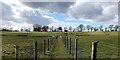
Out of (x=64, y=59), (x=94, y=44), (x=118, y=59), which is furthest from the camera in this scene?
(x=118, y=59)

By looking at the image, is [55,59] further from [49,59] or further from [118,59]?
[118,59]

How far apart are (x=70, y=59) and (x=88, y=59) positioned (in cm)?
133

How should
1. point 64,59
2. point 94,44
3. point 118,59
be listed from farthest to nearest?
point 118,59, point 64,59, point 94,44

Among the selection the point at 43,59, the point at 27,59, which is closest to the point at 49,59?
the point at 43,59

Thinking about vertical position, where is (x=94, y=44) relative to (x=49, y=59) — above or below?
above

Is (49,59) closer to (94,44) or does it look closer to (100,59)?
(100,59)

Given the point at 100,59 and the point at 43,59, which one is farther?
the point at 100,59

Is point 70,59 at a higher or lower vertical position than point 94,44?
lower

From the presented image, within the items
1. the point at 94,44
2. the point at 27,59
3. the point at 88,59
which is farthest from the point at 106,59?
the point at 94,44

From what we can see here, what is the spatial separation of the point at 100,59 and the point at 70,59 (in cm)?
262

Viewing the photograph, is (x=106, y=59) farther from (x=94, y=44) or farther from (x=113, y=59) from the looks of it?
(x=94, y=44)

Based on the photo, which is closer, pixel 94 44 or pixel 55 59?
pixel 94 44

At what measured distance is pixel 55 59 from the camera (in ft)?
58.1

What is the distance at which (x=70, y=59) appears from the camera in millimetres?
17688
